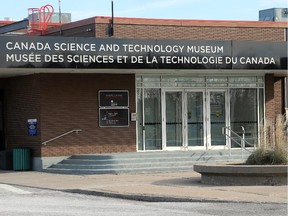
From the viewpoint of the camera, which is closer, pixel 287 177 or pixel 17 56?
pixel 287 177

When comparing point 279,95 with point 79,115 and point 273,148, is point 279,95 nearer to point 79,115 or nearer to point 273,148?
point 79,115

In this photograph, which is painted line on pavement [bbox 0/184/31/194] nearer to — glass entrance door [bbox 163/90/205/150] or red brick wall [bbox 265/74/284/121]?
glass entrance door [bbox 163/90/205/150]

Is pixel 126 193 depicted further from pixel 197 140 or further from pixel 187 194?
pixel 197 140

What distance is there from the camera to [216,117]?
2555 cm

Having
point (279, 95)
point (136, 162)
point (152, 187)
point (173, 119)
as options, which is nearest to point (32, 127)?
point (136, 162)

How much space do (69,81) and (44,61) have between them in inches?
91.3

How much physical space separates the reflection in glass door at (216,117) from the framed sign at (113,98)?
3480 mm

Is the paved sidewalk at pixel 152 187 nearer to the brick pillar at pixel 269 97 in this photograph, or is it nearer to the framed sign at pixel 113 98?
the framed sign at pixel 113 98

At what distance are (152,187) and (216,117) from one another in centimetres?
965

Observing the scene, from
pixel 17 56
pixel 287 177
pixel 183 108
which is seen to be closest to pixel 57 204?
pixel 287 177

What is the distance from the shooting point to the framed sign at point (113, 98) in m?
23.8

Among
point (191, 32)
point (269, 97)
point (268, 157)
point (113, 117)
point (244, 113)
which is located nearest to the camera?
point (268, 157)

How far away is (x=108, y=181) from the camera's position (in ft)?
61.3

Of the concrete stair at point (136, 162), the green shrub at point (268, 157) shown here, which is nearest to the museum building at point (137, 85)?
the concrete stair at point (136, 162)
